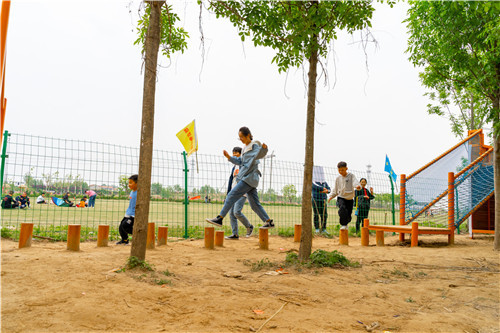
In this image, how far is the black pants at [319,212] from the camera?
963 cm

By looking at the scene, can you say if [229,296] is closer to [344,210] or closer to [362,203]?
[344,210]

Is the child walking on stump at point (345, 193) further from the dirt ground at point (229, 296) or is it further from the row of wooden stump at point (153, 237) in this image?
the dirt ground at point (229, 296)

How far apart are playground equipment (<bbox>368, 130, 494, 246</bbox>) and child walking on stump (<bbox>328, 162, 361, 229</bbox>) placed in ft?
2.05

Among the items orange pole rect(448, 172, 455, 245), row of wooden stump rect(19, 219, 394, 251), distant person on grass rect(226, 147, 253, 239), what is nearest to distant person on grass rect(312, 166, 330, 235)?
row of wooden stump rect(19, 219, 394, 251)

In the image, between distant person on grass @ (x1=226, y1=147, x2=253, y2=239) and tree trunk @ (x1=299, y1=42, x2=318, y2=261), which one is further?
distant person on grass @ (x1=226, y1=147, x2=253, y2=239)

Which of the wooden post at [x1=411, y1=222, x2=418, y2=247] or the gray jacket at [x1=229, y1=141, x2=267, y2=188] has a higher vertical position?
the gray jacket at [x1=229, y1=141, x2=267, y2=188]

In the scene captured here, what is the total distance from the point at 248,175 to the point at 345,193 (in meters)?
2.98

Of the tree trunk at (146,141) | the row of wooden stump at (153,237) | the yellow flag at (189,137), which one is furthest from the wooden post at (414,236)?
the tree trunk at (146,141)

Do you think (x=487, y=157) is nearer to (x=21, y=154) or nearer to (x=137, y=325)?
(x=137, y=325)

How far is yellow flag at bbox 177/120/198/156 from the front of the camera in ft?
24.6

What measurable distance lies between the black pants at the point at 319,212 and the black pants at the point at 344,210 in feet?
3.97

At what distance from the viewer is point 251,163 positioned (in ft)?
20.8

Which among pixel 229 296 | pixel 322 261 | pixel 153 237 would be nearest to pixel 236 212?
pixel 153 237

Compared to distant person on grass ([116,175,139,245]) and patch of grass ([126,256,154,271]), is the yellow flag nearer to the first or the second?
distant person on grass ([116,175,139,245])
